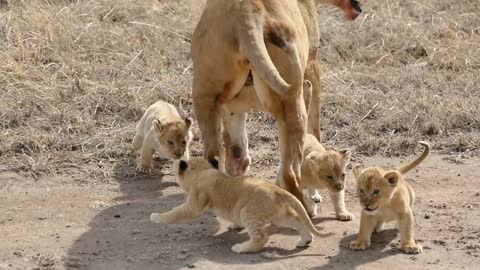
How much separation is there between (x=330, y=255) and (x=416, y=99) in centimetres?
328

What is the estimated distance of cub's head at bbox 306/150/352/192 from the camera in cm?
713

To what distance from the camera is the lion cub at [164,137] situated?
8258mm

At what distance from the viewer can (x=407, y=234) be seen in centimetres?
672

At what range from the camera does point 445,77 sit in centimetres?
1027

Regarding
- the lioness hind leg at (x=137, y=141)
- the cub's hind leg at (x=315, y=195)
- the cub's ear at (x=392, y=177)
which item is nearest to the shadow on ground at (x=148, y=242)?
the cub's hind leg at (x=315, y=195)

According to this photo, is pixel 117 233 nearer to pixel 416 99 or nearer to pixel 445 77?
pixel 416 99

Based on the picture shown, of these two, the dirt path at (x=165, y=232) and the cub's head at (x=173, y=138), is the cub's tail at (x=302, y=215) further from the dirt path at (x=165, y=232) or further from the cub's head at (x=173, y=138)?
the cub's head at (x=173, y=138)

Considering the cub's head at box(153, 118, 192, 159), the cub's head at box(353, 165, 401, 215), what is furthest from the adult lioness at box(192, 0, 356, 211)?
the cub's head at box(153, 118, 192, 159)

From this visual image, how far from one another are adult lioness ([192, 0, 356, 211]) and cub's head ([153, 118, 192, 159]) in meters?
1.38

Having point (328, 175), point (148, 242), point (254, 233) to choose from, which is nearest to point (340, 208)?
point (328, 175)

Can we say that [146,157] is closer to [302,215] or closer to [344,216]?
[344,216]

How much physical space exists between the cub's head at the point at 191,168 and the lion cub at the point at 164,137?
3.89 ft

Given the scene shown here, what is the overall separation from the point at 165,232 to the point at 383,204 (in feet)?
4.85

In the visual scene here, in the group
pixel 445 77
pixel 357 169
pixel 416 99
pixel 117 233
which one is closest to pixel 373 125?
pixel 416 99
